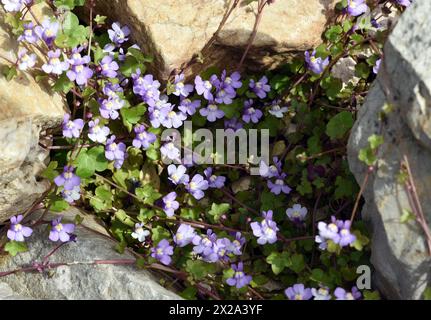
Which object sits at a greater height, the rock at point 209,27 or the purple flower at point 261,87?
the rock at point 209,27

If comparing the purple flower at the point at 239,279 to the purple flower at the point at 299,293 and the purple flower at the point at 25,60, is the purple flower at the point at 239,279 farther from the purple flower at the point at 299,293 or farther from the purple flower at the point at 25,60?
the purple flower at the point at 25,60

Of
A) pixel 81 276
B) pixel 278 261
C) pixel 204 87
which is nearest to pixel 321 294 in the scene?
pixel 278 261

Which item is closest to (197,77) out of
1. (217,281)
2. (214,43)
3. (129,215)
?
(214,43)

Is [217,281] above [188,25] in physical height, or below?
below

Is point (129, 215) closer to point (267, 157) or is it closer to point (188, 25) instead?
point (267, 157)

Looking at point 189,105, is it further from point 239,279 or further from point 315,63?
point 239,279

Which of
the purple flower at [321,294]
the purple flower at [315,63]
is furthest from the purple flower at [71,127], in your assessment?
the purple flower at [321,294]
